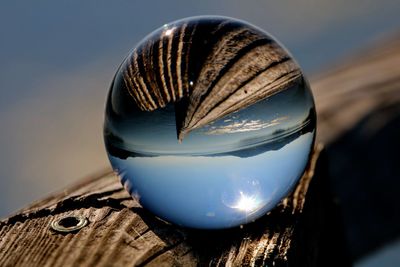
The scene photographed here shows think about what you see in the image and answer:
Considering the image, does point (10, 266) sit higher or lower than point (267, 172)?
higher

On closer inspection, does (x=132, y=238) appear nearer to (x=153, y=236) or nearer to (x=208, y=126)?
(x=153, y=236)

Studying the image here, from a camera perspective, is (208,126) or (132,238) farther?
(208,126)

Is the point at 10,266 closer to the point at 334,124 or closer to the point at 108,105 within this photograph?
the point at 108,105

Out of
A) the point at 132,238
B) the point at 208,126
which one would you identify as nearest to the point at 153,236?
the point at 132,238

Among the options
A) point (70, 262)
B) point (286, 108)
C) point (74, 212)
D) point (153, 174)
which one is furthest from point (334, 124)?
point (70, 262)

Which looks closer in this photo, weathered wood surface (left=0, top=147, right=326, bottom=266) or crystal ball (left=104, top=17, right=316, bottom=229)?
weathered wood surface (left=0, top=147, right=326, bottom=266)
